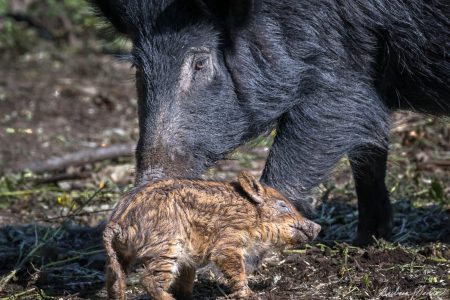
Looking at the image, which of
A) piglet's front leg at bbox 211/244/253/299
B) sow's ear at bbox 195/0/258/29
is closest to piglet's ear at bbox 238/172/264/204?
piglet's front leg at bbox 211/244/253/299

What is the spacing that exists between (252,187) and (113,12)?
1552 mm

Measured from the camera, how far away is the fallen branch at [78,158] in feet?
28.0

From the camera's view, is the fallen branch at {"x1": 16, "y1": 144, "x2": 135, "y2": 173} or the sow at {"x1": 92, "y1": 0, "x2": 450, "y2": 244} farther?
the fallen branch at {"x1": 16, "y1": 144, "x2": 135, "y2": 173}

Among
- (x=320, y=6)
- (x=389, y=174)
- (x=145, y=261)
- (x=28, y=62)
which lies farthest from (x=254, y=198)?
(x=28, y=62)

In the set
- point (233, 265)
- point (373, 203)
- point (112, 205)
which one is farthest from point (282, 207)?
point (112, 205)

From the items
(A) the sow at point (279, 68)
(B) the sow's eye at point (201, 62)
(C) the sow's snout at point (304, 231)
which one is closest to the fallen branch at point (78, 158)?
(A) the sow at point (279, 68)

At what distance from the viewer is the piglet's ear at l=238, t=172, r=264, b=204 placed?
4.90 metres

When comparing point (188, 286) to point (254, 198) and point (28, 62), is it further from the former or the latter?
point (28, 62)

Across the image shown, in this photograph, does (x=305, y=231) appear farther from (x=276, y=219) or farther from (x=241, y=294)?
(x=241, y=294)

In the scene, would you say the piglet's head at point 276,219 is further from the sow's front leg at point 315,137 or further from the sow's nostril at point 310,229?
the sow's front leg at point 315,137

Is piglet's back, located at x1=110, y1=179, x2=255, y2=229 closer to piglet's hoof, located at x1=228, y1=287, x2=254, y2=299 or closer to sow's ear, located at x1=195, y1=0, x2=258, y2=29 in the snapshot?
piglet's hoof, located at x1=228, y1=287, x2=254, y2=299

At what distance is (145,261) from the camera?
452 cm

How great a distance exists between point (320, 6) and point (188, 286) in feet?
5.65

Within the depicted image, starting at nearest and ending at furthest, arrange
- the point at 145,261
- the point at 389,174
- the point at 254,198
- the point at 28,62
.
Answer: the point at 145,261 < the point at 254,198 < the point at 389,174 < the point at 28,62
